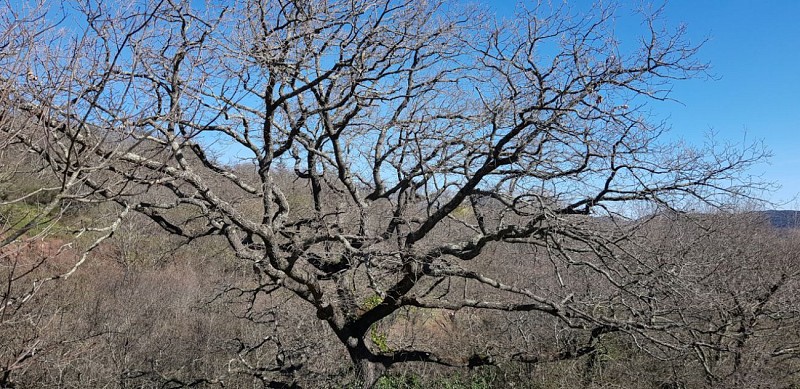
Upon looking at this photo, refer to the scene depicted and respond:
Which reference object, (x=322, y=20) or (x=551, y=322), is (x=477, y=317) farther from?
(x=322, y=20)

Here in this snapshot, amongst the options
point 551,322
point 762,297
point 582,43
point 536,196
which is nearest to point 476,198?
point 536,196

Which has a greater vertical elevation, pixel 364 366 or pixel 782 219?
pixel 782 219

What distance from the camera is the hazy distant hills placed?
10.2m

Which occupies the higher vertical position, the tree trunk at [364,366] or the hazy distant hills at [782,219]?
the hazy distant hills at [782,219]

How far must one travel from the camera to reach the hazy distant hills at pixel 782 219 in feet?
33.4

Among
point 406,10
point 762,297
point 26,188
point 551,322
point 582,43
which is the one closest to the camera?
point 26,188

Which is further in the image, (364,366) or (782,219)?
(782,219)

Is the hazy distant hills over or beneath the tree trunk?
over

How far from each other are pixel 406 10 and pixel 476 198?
7.19 feet

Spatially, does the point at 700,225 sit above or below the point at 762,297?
above

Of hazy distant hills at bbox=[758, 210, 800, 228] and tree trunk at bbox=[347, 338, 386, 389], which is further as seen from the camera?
hazy distant hills at bbox=[758, 210, 800, 228]

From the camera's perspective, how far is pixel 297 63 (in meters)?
5.48

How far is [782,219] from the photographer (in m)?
10.7

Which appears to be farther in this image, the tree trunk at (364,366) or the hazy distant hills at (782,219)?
the hazy distant hills at (782,219)
